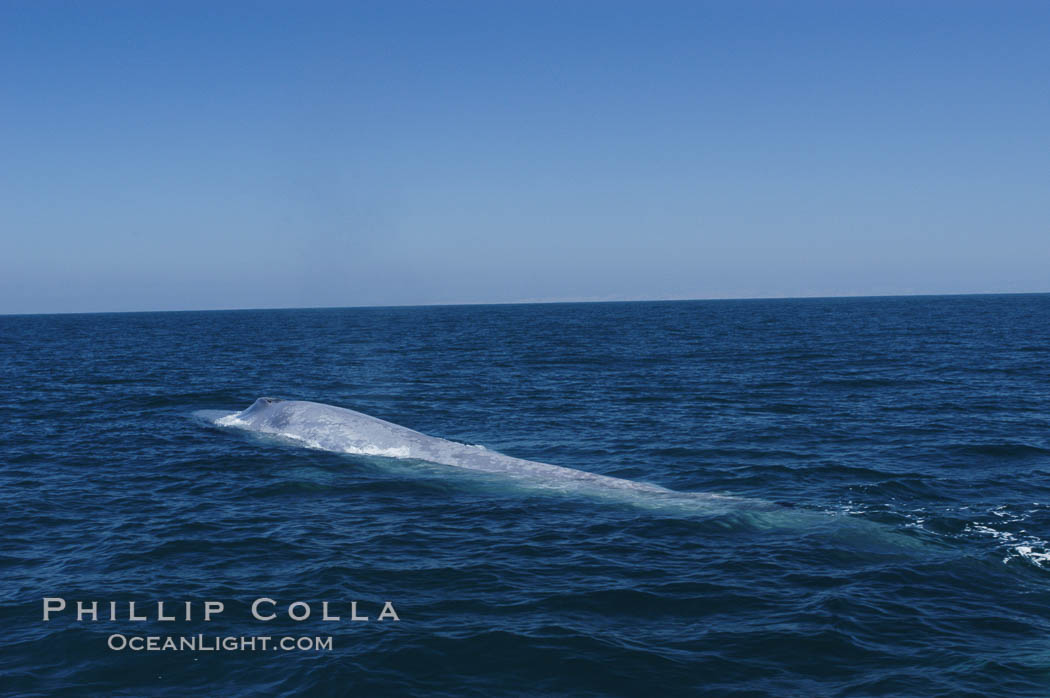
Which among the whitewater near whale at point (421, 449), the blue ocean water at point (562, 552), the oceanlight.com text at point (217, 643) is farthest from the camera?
the whitewater near whale at point (421, 449)

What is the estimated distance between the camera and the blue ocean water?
12703 mm

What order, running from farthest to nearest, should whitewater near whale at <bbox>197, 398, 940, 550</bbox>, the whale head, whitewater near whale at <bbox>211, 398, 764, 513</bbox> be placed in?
1. the whale head
2. whitewater near whale at <bbox>211, 398, 764, 513</bbox>
3. whitewater near whale at <bbox>197, 398, 940, 550</bbox>

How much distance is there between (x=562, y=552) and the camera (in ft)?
60.0

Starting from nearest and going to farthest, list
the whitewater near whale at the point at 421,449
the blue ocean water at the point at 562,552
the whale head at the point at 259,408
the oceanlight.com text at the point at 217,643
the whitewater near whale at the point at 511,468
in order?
the blue ocean water at the point at 562,552 → the oceanlight.com text at the point at 217,643 → the whitewater near whale at the point at 511,468 → the whitewater near whale at the point at 421,449 → the whale head at the point at 259,408

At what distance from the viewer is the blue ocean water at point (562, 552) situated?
12.7 m

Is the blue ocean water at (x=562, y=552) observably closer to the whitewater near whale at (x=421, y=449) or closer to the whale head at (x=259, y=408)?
the whitewater near whale at (x=421, y=449)

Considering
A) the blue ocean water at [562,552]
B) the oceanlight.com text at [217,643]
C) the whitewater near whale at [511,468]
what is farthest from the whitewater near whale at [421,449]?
the oceanlight.com text at [217,643]

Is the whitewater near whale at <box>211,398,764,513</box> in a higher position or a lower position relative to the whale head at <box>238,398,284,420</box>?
lower

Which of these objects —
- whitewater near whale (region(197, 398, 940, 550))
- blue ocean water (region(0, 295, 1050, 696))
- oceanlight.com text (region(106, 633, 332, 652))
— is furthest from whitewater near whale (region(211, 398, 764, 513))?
oceanlight.com text (region(106, 633, 332, 652))

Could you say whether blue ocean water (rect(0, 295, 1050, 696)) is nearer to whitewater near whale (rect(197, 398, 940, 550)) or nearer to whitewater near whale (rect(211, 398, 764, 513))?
whitewater near whale (rect(197, 398, 940, 550))

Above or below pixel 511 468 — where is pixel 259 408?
above

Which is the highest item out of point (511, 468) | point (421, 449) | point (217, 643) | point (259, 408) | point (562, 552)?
point (259, 408)

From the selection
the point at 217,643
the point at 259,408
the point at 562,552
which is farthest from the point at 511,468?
the point at 259,408

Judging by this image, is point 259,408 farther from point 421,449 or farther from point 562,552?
point 562,552
